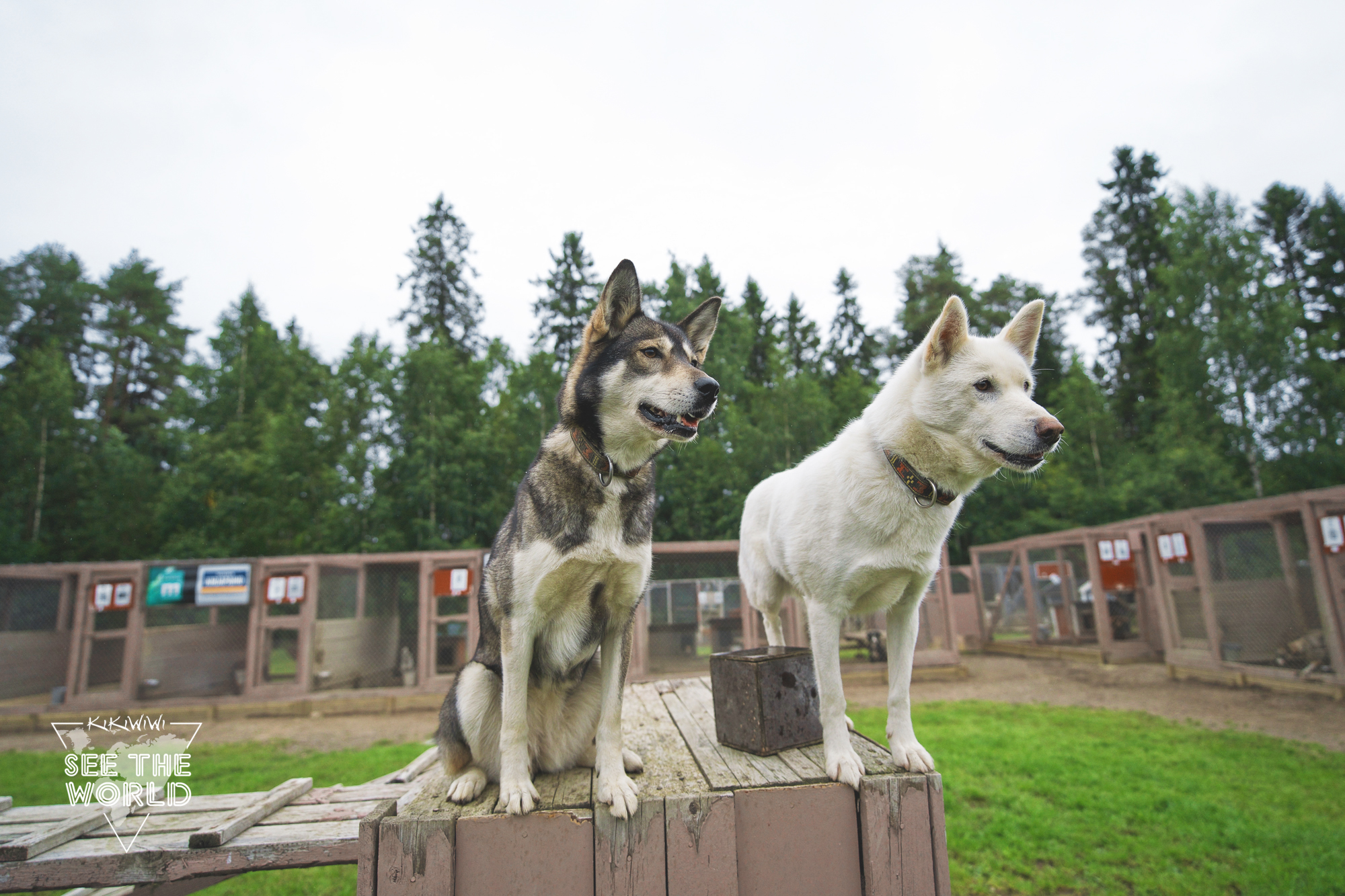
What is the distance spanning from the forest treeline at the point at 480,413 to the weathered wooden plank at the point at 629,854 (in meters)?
14.3

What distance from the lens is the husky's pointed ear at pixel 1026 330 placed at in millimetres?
2326

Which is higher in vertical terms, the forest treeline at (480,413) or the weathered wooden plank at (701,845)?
the forest treeline at (480,413)

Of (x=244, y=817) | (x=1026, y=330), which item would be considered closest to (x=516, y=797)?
(x=244, y=817)

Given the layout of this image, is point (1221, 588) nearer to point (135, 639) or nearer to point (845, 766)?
point (845, 766)

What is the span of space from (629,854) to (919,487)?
1.57 m

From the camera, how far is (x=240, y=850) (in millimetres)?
2371

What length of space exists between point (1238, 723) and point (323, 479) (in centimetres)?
2261

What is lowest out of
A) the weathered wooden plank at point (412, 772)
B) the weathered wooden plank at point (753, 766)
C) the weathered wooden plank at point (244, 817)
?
the weathered wooden plank at point (412, 772)

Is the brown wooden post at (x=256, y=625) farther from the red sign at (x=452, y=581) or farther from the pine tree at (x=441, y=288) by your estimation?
the pine tree at (x=441, y=288)

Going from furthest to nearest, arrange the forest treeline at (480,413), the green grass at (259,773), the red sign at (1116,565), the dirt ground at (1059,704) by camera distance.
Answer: the forest treeline at (480,413) < the red sign at (1116,565) < the dirt ground at (1059,704) < the green grass at (259,773)

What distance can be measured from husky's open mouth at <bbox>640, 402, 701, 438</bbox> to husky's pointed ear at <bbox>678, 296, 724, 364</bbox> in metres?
0.48

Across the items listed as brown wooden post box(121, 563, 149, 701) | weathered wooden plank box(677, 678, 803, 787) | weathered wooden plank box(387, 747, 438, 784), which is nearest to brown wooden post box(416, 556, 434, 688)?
brown wooden post box(121, 563, 149, 701)

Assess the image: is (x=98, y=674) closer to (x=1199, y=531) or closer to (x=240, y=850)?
(x=240, y=850)

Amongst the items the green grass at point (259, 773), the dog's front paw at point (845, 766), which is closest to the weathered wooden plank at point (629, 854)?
the dog's front paw at point (845, 766)
